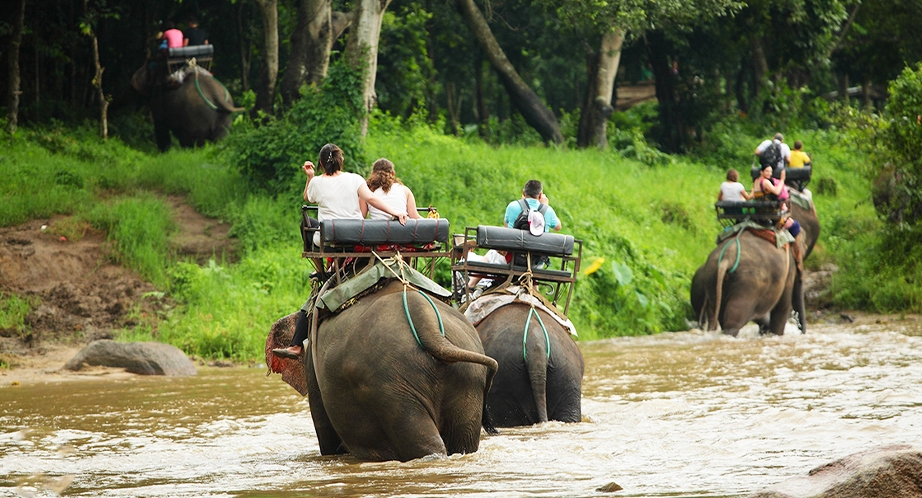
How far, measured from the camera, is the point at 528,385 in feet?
26.8

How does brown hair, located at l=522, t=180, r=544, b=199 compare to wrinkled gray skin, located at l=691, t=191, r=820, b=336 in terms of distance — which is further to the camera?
wrinkled gray skin, located at l=691, t=191, r=820, b=336

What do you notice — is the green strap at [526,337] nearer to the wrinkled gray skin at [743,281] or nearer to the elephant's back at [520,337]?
the elephant's back at [520,337]

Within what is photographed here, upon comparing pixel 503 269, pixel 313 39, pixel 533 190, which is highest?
pixel 313 39

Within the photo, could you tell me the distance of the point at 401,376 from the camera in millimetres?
6445

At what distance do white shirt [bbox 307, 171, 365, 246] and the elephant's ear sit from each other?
563 inches

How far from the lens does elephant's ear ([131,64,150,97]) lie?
68.8 feet

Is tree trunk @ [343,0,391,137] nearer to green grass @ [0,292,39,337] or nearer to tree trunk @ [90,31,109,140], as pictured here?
tree trunk @ [90,31,109,140]

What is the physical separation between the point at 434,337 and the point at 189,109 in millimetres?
15026

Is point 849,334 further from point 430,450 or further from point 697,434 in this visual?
point 430,450

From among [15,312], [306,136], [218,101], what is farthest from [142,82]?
[15,312]

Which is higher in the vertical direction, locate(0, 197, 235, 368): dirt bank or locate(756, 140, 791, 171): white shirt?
locate(756, 140, 791, 171): white shirt

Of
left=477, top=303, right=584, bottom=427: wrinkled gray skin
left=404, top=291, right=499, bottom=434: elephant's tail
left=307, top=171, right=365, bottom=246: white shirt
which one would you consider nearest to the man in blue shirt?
left=477, top=303, right=584, bottom=427: wrinkled gray skin

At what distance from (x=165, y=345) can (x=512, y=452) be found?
20.7ft

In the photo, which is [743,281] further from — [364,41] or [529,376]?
[529,376]
